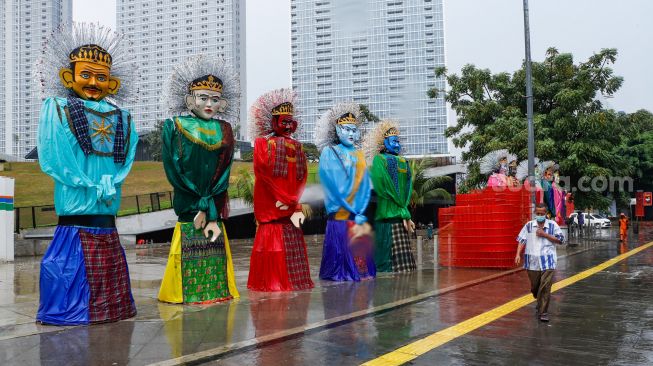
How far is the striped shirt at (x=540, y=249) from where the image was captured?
7887mm

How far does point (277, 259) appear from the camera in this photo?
979cm

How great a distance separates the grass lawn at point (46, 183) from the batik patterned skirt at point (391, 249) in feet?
64.9

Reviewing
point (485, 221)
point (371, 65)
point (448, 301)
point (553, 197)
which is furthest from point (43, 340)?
point (371, 65)

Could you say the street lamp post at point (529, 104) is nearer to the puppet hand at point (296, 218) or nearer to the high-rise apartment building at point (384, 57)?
the high-rise apartment building at point (384, 57)

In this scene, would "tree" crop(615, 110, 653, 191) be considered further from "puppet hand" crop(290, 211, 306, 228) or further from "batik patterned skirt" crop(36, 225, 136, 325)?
"batik patterned skirt" crop(36, 225, 136, 325)

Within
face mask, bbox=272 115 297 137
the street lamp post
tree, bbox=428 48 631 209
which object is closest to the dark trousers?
face mask, bbox=272 115 297 137

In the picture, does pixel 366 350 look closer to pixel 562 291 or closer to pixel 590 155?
pixel 562 291

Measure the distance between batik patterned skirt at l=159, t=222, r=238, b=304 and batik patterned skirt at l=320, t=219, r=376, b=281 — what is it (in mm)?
3097

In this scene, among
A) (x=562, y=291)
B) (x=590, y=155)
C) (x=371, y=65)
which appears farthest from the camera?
(x=371, y=65)

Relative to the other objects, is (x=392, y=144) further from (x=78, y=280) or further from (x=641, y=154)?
(x=641, y=154)

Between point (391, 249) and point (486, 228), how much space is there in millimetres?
2737

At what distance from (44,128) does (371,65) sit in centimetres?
3577

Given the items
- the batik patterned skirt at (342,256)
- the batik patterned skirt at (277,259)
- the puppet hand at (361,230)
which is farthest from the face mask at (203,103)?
the batik patterned skirt at (342,256)

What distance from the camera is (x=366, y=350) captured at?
6.00 metres
